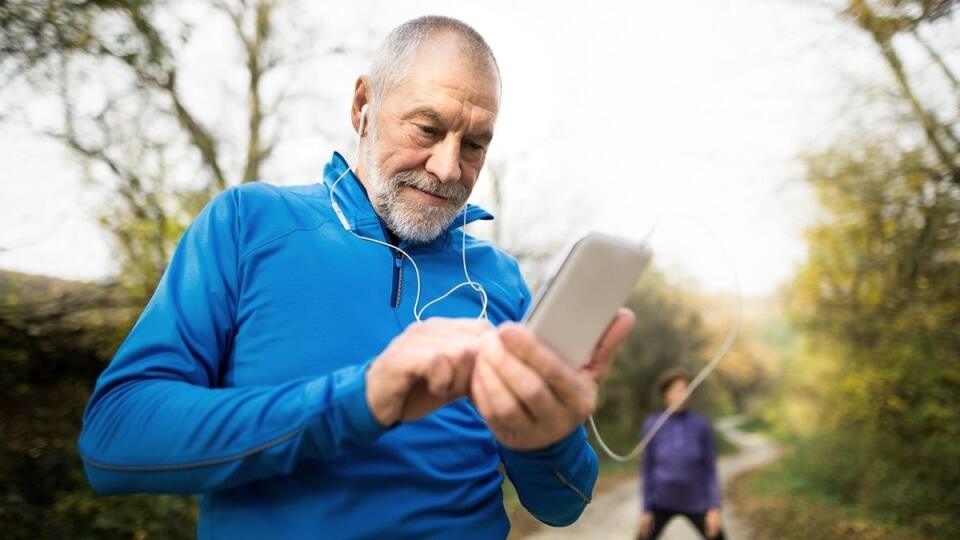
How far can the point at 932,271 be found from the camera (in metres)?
9.64

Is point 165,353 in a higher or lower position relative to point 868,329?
higher

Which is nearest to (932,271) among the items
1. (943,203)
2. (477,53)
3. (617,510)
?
(943,203)

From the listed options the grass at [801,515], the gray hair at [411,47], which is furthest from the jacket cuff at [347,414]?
the grass at [801,515]

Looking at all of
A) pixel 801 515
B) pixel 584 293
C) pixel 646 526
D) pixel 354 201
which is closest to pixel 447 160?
pixel 354 201

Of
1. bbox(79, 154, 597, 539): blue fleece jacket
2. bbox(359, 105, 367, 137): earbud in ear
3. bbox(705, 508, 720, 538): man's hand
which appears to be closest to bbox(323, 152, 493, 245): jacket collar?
bbox(79, 154, 597, 539): blue fleece jacket

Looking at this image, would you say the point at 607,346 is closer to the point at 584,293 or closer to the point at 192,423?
the point at 584,293

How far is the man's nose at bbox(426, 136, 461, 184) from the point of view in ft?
5.67

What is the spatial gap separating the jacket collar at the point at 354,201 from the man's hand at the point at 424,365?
0.65 m

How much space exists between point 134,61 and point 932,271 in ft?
36.9

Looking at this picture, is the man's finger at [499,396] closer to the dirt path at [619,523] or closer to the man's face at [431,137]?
the man's face at [431,137]

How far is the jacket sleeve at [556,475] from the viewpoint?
4.65 feet

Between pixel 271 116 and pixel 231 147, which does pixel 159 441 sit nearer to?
pixel 231 147

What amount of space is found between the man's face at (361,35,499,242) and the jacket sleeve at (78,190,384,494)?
0.69 m

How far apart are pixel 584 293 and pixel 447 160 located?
0.79 meters
